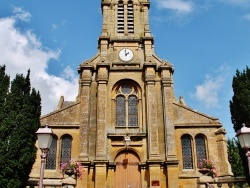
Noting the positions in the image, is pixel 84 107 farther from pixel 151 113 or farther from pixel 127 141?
pixel 151 113

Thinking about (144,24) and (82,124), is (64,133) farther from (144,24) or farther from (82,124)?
(144,24)

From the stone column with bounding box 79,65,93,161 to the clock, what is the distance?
321 centimetres

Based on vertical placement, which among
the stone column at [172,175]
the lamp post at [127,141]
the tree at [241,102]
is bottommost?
the stone column at [172,175]

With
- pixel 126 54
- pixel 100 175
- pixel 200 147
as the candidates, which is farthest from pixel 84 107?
pixel 200 147

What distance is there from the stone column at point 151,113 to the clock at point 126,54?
241 cm

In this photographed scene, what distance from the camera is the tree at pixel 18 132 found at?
15594mm

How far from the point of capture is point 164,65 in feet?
86.9

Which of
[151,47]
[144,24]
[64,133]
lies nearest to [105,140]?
[64,133]

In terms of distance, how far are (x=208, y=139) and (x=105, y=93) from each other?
9004 millimetres

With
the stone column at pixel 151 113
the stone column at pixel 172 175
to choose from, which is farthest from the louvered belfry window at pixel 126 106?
the stone column at pixel 172 175

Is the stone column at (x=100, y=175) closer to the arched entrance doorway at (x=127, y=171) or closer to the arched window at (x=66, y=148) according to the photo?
the arched entrance doorway at (x=127, y=171)

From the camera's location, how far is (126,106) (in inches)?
1022

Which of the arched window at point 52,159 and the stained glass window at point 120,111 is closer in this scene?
the arched window at point 52,159

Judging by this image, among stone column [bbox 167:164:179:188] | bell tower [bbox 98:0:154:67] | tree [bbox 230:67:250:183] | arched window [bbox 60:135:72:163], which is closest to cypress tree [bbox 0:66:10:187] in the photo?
arched window [bbox 60:135:72:163]
